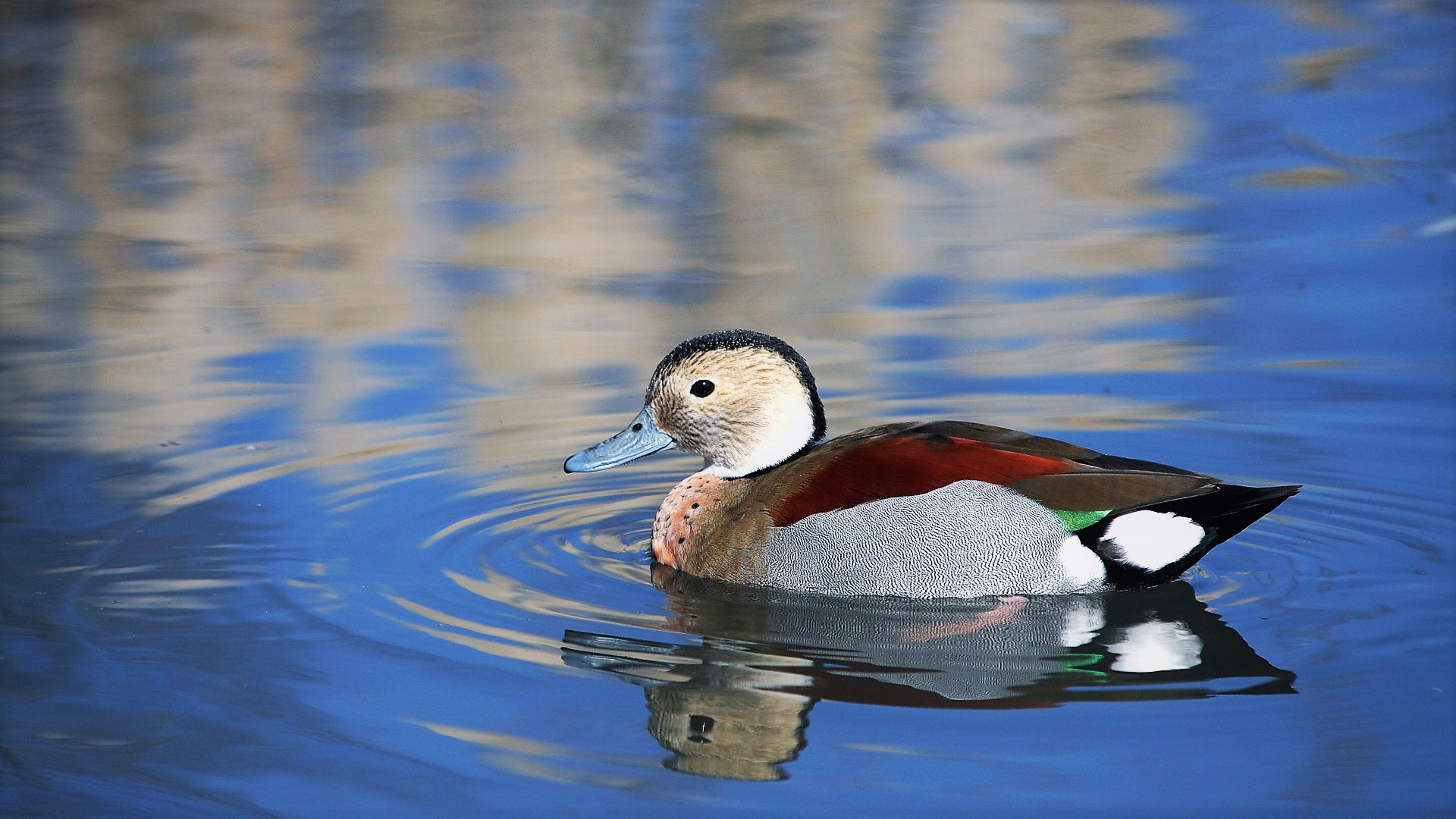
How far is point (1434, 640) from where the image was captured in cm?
549

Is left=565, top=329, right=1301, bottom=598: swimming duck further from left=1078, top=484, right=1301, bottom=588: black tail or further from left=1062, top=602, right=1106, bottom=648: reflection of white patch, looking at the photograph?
left=1062, top=602, right=1106, bottom=648: reflection of white patch

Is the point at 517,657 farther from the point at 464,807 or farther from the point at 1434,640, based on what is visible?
the point at 1434,640

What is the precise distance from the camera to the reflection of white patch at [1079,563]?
608 centimetres

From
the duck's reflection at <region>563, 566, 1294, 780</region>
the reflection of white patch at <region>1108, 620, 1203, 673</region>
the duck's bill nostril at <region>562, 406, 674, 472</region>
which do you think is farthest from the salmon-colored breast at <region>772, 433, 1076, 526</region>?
the duck's bill nostril at <region>562, 406, 674, 472</region>

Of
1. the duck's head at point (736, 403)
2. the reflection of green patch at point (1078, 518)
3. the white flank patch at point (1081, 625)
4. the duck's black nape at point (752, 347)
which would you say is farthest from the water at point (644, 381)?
the duck's black nape at point (752, 347)

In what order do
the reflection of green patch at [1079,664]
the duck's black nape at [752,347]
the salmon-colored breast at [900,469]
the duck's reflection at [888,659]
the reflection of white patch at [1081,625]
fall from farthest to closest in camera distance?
the duck's black nape at [752,347] → the salmon-colored breast at [900,469] → the reflection of white patch at [1081,625] → the reflection of green patch at [1079,664] → the duck's reflection at [888,659]

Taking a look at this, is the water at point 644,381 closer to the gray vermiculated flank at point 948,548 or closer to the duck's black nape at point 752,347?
the gray vermiculated flank at point 948,548

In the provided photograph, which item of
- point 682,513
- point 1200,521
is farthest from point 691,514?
point 1200,521

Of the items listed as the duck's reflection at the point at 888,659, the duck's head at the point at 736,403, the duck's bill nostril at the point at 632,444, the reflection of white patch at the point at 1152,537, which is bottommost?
the duck's reflection at the point at 888,659

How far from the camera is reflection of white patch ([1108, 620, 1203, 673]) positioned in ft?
17.6

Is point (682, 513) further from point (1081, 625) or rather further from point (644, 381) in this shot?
point (644, 381)

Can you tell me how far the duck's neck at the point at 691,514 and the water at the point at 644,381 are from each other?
15cm

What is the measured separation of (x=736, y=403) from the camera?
269 inches

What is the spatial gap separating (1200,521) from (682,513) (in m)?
1.92
